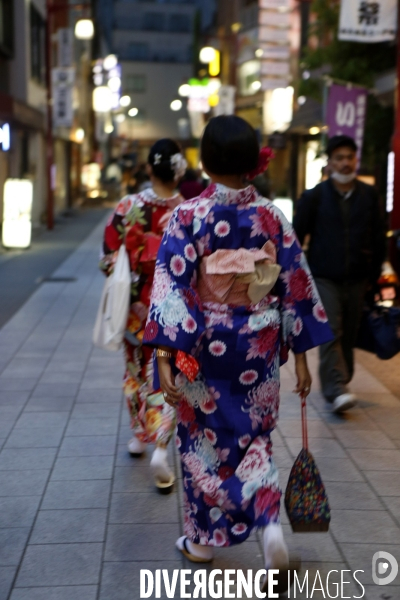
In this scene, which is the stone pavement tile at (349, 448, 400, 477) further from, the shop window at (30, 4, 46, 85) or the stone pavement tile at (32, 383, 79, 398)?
the shop window at (30, 4, 46, 85)

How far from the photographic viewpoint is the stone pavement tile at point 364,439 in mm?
5375

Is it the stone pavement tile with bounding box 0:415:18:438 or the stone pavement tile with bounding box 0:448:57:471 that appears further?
the stone pavement tile with bounding box 0:415:18:438

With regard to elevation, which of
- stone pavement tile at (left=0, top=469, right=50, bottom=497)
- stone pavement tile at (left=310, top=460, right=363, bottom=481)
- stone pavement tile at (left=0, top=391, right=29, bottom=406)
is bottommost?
stone pavement tile at (left=0, top=391, right=29, bottom=406)

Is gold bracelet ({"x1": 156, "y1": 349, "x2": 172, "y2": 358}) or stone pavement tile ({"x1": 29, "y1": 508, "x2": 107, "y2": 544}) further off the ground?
gold bracelet ({"x1": 156, "y1": 349, "x2": 172, "y2": 358})

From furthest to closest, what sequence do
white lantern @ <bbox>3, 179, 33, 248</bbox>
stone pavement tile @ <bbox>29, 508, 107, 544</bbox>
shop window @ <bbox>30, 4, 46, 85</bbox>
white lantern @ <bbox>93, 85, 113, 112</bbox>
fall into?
white lantern @ <bbox>93, 85, 113, 112</bbox> < shop window @ <bbox>30, 4, 46, 85</bbox> < white lantern @ <bbox>3, 179, 33, 248</bbox> < stone pavement tile @ <bbox>29, 508, 107, 544</bbox>

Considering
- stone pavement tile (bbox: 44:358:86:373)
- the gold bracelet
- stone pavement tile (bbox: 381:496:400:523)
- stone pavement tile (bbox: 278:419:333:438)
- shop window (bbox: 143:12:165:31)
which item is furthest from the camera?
shop window (bbox: 143:12:165:31)

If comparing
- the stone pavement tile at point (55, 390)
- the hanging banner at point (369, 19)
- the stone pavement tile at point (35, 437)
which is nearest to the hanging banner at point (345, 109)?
the hanging banner at point (369, 19)

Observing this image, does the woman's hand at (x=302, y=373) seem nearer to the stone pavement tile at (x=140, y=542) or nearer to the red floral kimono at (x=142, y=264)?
the stone pavement tile at (x=140, y=542)

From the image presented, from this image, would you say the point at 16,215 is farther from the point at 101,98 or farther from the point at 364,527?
the point at 101,98

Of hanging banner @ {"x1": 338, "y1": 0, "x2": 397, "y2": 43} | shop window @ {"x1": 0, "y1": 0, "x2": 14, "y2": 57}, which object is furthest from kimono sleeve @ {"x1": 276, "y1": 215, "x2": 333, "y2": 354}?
shop window @ {"x1": 0, "y1": 0, "x2": 14, "y2": 57}

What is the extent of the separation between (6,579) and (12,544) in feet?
1.19

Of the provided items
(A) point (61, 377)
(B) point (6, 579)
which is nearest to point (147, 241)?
(B) point (6, 579)

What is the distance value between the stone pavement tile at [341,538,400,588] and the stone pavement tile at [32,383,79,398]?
3315 millimetres

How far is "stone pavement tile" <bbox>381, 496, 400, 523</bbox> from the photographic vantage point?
4.23m
